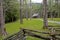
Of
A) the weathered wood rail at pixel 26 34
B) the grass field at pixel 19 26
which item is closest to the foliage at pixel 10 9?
the grass field at pixel 19 26

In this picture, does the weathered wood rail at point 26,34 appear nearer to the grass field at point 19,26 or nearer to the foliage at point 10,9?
the grass field at point 19,26

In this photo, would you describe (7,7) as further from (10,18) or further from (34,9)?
(34,9)

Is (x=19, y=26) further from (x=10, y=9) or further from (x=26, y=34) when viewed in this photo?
(x=26, y=34)

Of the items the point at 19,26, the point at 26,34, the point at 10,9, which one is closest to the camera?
the point at 26,34

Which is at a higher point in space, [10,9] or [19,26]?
[10,9]

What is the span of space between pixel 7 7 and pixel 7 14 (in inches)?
71.0

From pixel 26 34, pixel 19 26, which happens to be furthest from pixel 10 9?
pixel 26 34

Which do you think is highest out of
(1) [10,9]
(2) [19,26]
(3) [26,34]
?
(1) [10,9]

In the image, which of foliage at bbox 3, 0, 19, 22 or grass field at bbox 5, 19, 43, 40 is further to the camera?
foliage at bbox 3, 0, 19, 22

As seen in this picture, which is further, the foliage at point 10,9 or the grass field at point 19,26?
the foliage at point 10,9

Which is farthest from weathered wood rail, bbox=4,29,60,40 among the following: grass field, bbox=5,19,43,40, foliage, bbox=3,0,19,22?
foliage, bbox=3,0,19,22

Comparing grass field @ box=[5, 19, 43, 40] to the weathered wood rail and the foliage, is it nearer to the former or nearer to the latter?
the weathered wood rail

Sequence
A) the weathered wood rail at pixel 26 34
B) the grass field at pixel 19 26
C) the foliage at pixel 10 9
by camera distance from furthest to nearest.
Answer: the foliage at pixel 10 9
the grass field at pixel 19 26
the weathered wood rail at pixel 26 34

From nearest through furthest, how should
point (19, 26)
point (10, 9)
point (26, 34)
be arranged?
point (26, 34)
point (19, 26)
point (10, 9)
